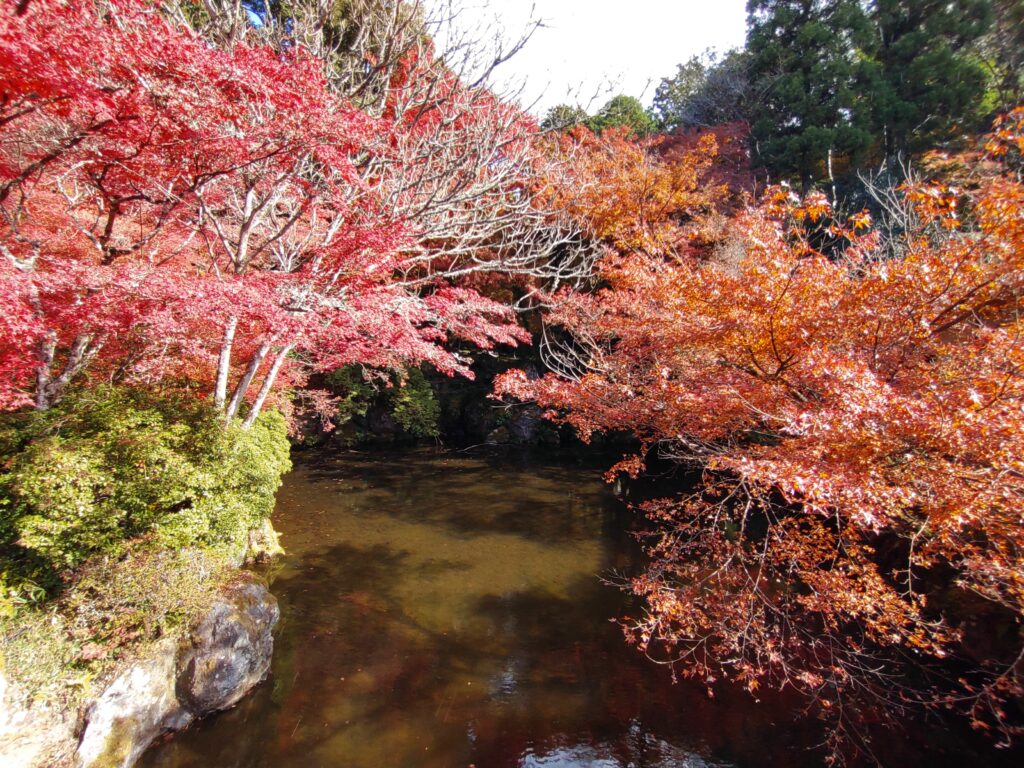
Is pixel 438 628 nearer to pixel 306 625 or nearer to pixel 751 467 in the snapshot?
pixel 306 625

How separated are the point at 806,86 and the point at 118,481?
19.4 metres

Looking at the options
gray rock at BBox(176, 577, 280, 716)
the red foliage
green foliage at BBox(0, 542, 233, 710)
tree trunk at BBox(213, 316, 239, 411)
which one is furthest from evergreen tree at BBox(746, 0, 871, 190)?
green foliage at BBox(0, 542, 233, 710)

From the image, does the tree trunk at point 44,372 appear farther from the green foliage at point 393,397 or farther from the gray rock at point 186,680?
the green foliage at point 393,397

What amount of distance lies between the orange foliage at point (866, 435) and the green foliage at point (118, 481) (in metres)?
4.74

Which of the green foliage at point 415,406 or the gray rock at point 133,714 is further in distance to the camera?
the green foliage at point 415,406

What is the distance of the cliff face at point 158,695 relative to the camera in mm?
3398

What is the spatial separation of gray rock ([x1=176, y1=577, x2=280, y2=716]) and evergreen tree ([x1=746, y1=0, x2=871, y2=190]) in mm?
16262

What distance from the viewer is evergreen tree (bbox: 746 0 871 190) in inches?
523

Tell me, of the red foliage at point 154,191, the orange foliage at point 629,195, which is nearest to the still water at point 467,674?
the red foliage at point 154,191

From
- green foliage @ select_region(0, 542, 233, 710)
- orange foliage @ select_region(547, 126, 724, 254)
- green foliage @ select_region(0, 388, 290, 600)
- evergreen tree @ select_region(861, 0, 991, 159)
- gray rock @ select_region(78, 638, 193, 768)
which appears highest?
evergreen tree @ select_region(861, 0, 991, 159)

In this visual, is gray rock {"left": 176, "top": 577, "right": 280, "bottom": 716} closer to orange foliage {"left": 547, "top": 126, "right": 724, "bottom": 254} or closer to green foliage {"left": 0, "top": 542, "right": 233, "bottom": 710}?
green foliage {"left": 0, "top": 542, "right": 233, "bottom": 710}

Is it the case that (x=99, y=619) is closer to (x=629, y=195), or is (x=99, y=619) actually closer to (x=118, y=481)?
(x=118, y=481)

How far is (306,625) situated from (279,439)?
2.63 m

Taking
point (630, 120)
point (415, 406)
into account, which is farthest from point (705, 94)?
point (415, 406)
